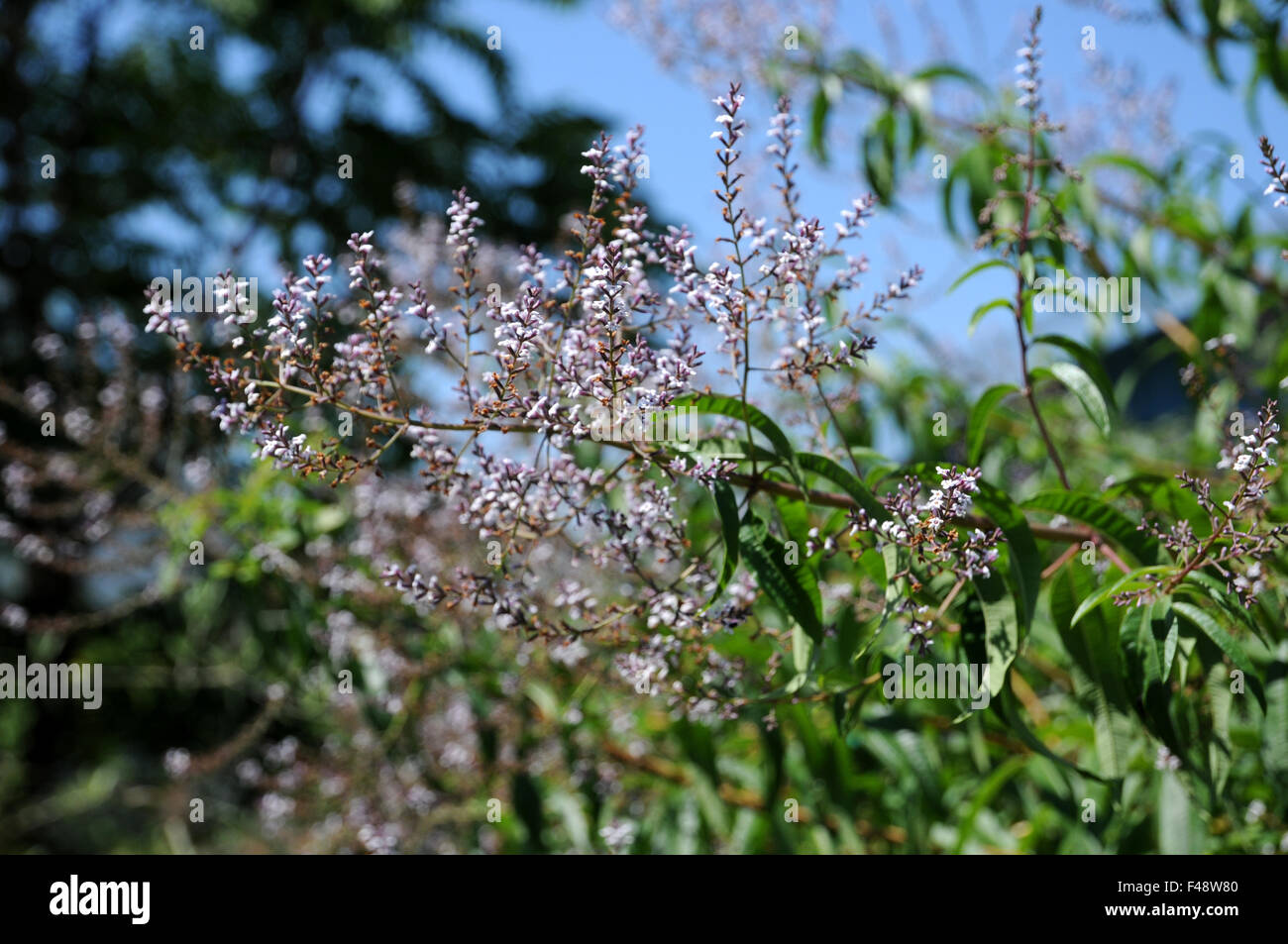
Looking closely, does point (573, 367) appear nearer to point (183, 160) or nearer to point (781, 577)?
point (781, 577)

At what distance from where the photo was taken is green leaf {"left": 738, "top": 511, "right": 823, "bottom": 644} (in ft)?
5.61

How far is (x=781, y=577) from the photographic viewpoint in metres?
1.73

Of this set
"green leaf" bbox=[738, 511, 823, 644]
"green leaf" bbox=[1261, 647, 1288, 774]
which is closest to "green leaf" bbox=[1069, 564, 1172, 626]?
"green leaf" bbox=[738, 511, 823, 644]

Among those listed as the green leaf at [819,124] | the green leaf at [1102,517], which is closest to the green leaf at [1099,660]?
the green leaf at [1102,517]

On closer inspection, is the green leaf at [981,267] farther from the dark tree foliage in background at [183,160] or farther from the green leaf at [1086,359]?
the dark tree foliage in background at [183,160]

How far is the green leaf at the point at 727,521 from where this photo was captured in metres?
1.62

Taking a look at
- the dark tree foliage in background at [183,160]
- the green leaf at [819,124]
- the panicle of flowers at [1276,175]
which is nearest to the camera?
the panicle of flowers at [1276,175]

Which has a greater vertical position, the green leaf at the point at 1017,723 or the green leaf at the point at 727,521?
the green leaf at the point at 727,521

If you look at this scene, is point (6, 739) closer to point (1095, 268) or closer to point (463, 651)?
point (463, 651)

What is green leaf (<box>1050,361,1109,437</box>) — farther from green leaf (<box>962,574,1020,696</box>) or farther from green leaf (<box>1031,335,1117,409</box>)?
green leaf (<box>962,574,1020,696</box>)

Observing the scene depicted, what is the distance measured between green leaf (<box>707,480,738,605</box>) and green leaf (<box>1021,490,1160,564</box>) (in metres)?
0.60

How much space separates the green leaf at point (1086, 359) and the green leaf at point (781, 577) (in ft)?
2.31

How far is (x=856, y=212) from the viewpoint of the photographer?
182 cm

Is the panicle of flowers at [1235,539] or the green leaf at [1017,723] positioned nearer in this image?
the panicle of flowers at [1235,539]
